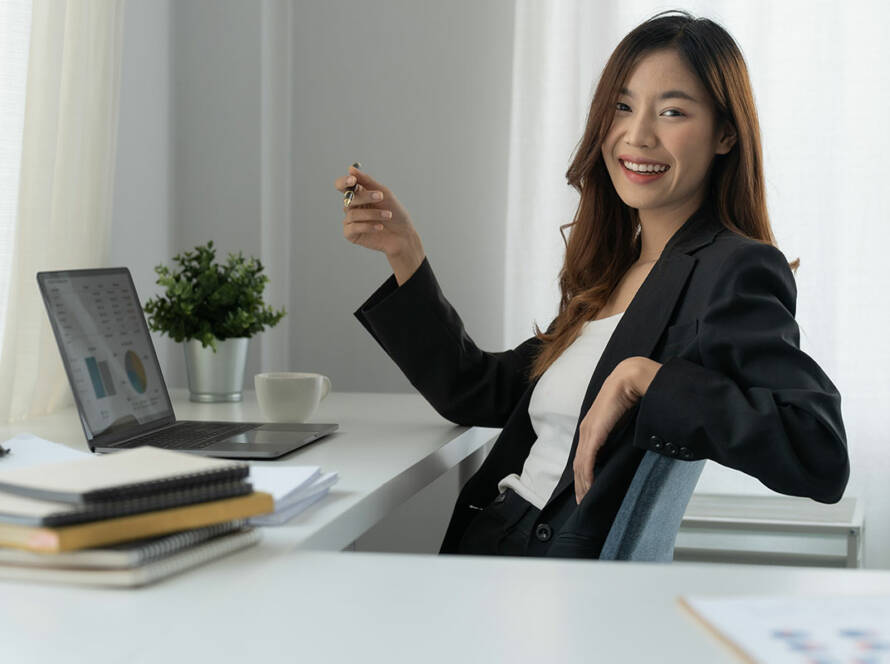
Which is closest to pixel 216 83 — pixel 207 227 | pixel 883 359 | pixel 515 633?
pixel 207 227

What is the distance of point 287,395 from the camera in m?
1.55

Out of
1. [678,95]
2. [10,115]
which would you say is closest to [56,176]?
[10,115]

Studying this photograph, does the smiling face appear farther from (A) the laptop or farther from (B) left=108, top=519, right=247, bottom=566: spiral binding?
(B) left=108, top=519, right=247, bottom=566: spiral binding

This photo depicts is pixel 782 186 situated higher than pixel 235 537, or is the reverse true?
pixel 782 186

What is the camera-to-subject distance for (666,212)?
1507 millimetres

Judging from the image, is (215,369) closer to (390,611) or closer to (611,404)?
(611,404)

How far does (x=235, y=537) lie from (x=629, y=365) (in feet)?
1.84

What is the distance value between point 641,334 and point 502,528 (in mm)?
332

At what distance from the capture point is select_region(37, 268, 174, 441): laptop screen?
4.40 feet

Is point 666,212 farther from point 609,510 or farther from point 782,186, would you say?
point 782,186

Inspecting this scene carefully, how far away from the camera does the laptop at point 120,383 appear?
1.32 metres

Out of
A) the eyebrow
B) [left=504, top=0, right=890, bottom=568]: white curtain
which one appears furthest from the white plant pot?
[left=504, top=0, right=890, bottom=568]: white curtain

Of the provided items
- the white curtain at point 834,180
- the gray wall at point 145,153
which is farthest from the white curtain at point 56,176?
the white curtain at point 834,180

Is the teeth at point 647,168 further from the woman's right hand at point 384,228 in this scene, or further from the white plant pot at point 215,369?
the white plant pot at point 215,369
